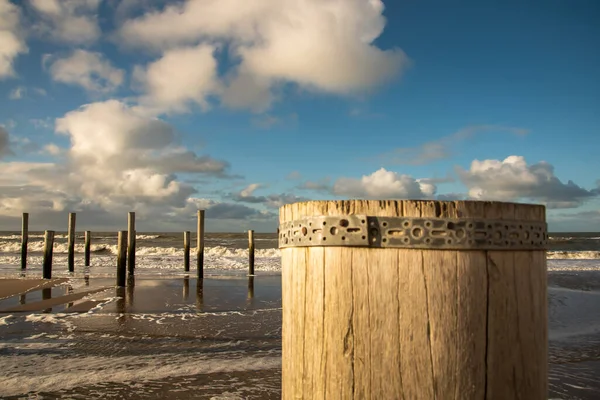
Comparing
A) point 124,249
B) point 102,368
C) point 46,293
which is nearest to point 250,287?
point 124,249

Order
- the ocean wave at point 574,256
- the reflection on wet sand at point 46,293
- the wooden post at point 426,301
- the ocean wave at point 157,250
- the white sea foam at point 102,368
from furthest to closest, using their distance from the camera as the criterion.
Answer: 1. the ocean wave at point 157,250
2. the ocean wave at point 574,256
3. the reflection on wet sand at point 46,293
4. the white sea foam at point 102,368
5. the wooden post at point 426,301

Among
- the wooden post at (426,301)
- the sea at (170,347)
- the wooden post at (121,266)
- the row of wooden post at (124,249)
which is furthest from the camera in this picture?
the row of wooden post at (124,249)

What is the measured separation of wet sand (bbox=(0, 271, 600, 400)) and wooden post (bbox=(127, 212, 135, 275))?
6271 millimetres

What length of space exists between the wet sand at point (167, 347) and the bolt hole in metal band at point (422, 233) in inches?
126


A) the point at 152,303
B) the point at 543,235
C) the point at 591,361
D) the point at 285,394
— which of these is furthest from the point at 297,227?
the point at 152,303

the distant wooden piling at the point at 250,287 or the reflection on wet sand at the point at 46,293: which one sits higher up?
the reflection on wet sand at the point at 46,293

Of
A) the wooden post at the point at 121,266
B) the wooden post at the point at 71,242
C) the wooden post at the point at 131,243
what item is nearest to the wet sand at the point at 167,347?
the wooden post at the point at 121,266

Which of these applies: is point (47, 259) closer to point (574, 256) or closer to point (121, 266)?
point (121, 266)

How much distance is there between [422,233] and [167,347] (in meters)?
5.46

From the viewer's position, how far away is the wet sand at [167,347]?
15.1ft

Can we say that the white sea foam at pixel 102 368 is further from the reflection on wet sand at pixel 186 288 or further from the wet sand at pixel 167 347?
the reflection on wet sand at pixel 186 288

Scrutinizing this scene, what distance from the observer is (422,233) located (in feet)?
5.54

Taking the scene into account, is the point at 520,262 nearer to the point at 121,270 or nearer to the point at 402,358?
the point at 402,358

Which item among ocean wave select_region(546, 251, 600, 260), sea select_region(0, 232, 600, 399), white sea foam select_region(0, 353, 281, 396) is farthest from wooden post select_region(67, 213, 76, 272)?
ocean wave select_region(546, 251, 600, 260)
